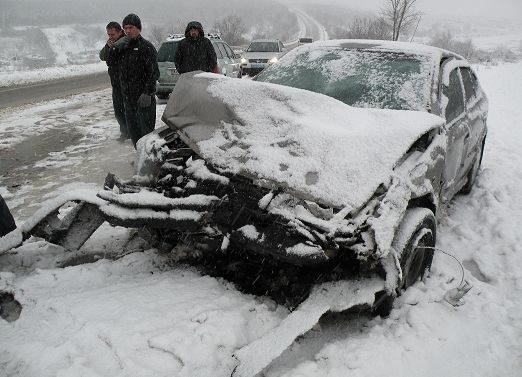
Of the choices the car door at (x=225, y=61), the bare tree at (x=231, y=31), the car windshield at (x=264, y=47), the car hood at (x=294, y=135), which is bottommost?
the bare tree at (x=231, y=31)

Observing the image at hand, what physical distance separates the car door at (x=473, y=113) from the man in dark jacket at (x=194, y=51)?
3.84m

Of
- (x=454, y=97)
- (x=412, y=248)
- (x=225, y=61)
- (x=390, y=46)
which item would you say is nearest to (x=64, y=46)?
(x=225, y=61)

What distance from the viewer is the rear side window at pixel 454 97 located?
11.3 ft

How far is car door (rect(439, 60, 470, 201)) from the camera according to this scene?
329 centimetres

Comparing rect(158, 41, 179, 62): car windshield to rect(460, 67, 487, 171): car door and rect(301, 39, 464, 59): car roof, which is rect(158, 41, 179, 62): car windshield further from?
rect(460, 67, 487, 171): car door

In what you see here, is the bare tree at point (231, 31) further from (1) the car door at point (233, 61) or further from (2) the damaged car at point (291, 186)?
(2) the damaged car at point (291, 186)

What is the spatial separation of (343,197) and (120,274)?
62.6 inches

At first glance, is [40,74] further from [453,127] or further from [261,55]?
[453,127]

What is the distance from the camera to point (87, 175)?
201 inches

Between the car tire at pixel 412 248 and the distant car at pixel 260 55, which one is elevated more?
the car tire at pixel 412 248

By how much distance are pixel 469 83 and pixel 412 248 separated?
2.60m

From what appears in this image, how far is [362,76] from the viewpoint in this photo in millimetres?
3553

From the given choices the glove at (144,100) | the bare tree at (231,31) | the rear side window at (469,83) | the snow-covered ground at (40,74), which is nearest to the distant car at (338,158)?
the rear side window at (469,83)

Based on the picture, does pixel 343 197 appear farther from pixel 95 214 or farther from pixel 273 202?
pixel 95 214
